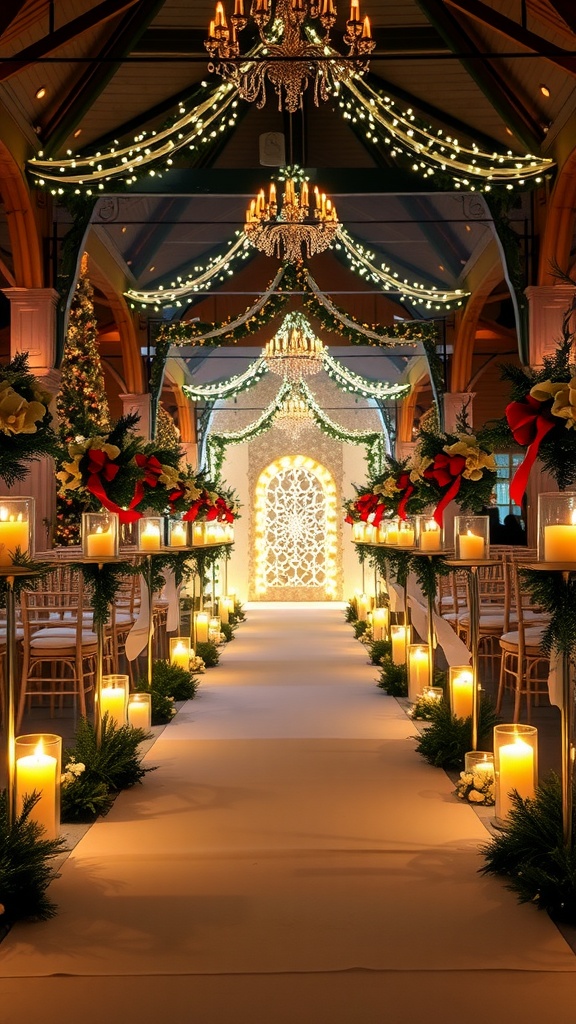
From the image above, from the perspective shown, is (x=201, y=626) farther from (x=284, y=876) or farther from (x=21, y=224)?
(x=284, y=876)

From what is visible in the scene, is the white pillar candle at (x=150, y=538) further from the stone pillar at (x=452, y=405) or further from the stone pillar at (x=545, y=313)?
the stone pillar at (x=452, y=405)

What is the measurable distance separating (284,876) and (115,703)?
2278mm

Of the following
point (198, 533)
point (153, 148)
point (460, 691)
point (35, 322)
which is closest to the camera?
point (460, 691)

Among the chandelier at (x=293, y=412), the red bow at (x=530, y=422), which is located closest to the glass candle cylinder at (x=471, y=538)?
the red bow at (x=530, y=422)

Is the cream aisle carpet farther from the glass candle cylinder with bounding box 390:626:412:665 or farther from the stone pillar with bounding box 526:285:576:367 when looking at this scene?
the stone pillar with bounding box 526:285:576:367

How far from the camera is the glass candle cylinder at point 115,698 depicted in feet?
19.2

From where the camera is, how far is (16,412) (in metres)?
3.53

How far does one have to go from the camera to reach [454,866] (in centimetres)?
391

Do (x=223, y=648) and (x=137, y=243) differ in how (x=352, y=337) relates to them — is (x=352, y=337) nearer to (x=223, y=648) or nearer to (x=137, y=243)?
(x=137, y=243)

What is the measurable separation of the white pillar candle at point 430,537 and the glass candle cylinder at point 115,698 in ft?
6.19

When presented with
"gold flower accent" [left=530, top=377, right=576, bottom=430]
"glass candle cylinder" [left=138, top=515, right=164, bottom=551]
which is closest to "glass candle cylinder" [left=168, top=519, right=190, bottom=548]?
"glass candle cylinder" [left=138, top=515, right=164, bottom=551]

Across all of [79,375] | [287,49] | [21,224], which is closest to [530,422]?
[287,49]

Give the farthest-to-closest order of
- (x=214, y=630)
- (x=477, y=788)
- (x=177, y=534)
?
(x=214, y=630) → (x=177, y=534) → (x=477, y=788)

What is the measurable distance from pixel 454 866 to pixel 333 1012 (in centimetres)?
131
